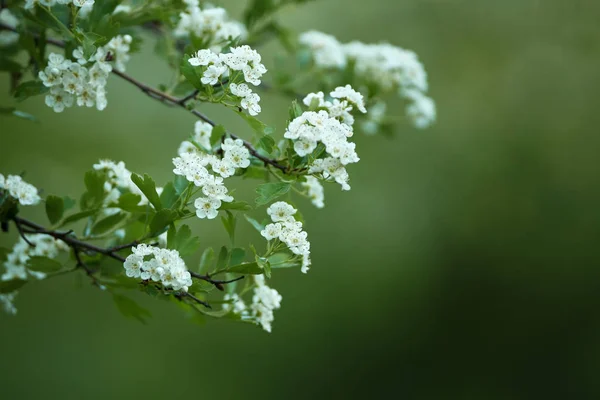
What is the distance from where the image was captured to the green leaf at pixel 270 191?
122 centimetres

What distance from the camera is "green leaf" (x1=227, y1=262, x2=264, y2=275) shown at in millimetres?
1241

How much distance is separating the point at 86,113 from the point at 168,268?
3.29m

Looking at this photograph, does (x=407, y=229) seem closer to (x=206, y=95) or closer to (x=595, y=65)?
(x=595, y=65)

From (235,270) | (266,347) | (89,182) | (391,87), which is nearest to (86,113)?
(266,347)

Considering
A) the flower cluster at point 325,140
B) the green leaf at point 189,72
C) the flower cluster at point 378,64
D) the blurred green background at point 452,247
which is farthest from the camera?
the blurred green background at point 452,247

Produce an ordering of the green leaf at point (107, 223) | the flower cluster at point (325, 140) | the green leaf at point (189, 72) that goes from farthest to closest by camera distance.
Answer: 1. the green leaf at point (107, 223)
2. the green leaf at point (189, 72)
3. the flower cluster at point (325, 140)

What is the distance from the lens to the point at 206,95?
1.35 m

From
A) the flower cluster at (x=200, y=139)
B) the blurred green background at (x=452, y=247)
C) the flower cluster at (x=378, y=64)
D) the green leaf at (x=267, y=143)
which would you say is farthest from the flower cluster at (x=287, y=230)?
the blurred green background at (x=452, y=247)

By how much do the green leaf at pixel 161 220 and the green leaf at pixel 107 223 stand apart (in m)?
0.24

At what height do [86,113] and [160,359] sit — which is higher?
[86,113]

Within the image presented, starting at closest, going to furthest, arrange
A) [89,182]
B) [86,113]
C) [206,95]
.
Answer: [206,95], [89,182], [86,113]

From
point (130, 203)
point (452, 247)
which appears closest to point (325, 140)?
point (130, 203)

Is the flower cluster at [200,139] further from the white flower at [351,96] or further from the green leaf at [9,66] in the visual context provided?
the green leaf at [9,66]

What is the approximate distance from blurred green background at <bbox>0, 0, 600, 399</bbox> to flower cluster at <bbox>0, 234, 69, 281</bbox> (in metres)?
2.96
